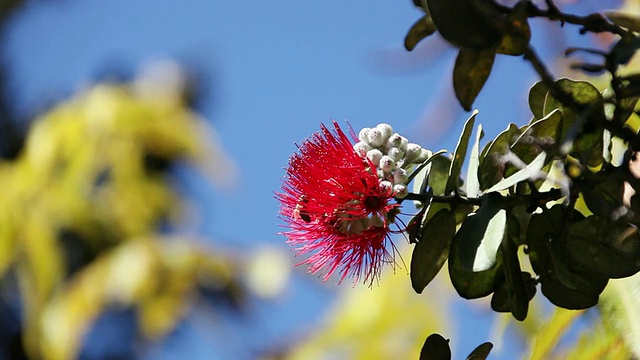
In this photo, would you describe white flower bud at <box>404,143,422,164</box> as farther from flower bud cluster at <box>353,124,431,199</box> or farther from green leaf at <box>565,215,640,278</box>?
green leaf at <box>565,215,640,278</box>

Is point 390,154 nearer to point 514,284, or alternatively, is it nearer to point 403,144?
point 403,144

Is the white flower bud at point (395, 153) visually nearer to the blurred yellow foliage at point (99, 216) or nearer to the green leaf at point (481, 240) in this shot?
the green leaf at point (481, 240)

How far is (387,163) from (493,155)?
7cm

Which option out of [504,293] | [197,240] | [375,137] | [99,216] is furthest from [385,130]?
[99,216]

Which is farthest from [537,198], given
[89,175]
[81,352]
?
[81,352]

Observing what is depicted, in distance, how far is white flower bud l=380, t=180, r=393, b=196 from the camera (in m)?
0.63

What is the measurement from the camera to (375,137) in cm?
65

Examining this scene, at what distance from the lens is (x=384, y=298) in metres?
2.76

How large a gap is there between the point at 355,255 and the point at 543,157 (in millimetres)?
207

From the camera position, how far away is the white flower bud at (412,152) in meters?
0.65

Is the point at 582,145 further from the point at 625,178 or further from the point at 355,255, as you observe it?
the point at 355,255

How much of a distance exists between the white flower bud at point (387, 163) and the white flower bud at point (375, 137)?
0.04ft


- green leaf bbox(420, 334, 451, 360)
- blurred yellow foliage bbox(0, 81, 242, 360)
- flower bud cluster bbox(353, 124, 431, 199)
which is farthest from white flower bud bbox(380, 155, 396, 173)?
blurred yellow foliage bbox(0, 81, 242, 360)

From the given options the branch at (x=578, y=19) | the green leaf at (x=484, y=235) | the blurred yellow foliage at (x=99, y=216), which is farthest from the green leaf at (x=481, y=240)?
the blurred yellow foliage at (x=99, y=216)
